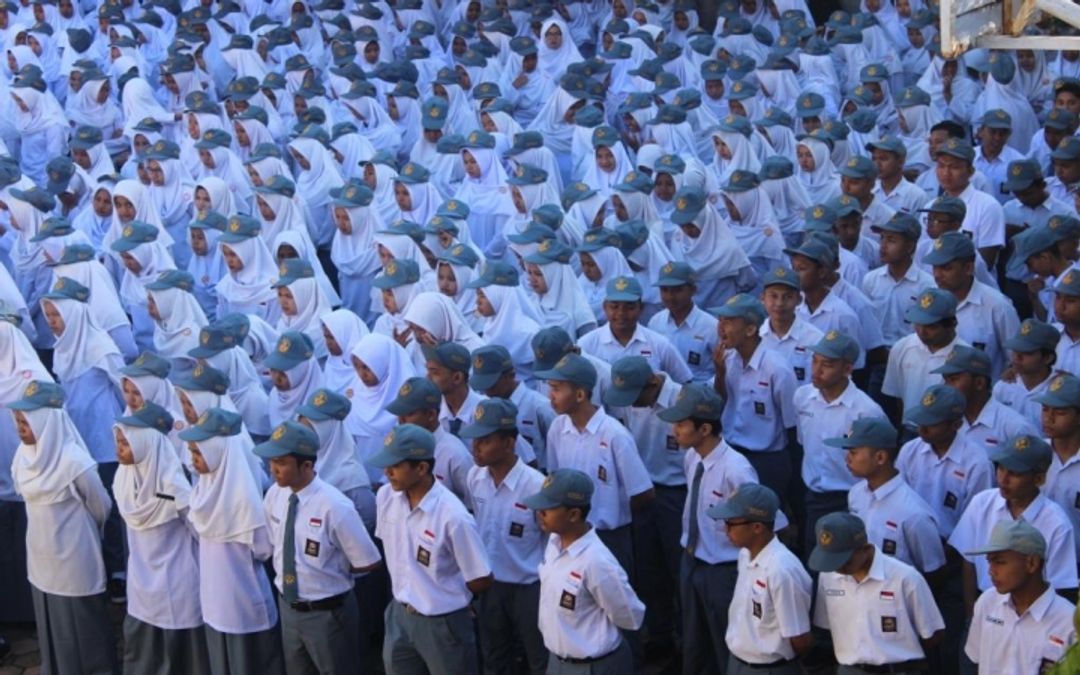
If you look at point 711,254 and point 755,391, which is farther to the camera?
point 711,254

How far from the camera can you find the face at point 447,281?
9.22 m

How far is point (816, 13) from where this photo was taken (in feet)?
60.6

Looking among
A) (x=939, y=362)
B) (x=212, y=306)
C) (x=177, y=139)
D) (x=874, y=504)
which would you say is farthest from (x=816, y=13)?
(x=874, y=504)

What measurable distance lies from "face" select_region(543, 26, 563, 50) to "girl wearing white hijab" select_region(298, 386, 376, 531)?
8442 millimetres

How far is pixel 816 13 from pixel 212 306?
1036cm

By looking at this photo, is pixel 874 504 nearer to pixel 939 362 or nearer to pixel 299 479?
pixel 939 362

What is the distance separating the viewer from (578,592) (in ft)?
19.4

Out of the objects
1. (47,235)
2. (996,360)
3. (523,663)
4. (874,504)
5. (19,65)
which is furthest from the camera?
(19,65)

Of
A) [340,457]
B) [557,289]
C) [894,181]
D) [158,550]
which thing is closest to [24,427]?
[158,550]

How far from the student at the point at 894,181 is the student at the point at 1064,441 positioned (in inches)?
157

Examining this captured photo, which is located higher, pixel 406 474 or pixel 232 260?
pixel 232 260

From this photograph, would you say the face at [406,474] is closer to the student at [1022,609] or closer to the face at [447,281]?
the student at [1022,609]

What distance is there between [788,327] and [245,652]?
3.31 metres

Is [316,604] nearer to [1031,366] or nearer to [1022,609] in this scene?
[1022,609]
